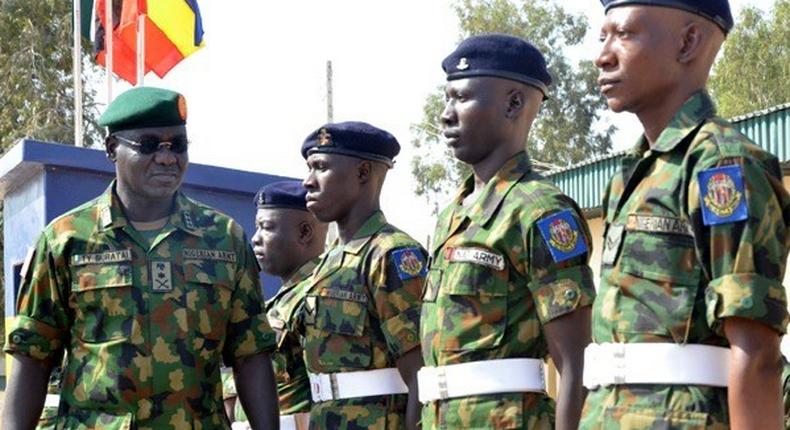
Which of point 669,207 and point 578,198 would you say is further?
point 578,198

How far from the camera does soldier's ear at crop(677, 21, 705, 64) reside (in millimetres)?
3717

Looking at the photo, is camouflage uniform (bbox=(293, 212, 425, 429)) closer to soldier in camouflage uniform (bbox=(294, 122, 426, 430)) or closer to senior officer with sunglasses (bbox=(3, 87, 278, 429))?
soldier in camouflage uniform (bbox=(294, 122, 426, 430))

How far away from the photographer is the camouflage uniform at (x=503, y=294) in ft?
15.0

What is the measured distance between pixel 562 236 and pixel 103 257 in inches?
63.6

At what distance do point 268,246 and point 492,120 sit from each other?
251 cm

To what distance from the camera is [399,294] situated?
5809 mm

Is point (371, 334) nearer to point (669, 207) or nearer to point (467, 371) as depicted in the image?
point (467, 371)

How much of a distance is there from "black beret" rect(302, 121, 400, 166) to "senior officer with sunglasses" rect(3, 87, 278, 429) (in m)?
1.16

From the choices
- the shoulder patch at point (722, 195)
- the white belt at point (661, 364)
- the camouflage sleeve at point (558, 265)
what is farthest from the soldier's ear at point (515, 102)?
the shoulder patch at point (722, 195)

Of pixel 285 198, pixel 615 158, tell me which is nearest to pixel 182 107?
pixel 285 198

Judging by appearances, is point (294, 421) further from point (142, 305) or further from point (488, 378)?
point (488, 378)

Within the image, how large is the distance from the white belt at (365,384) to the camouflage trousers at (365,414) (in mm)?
24

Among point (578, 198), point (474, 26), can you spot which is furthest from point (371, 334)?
point (474, 26)

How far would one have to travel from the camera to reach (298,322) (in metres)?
6.30
